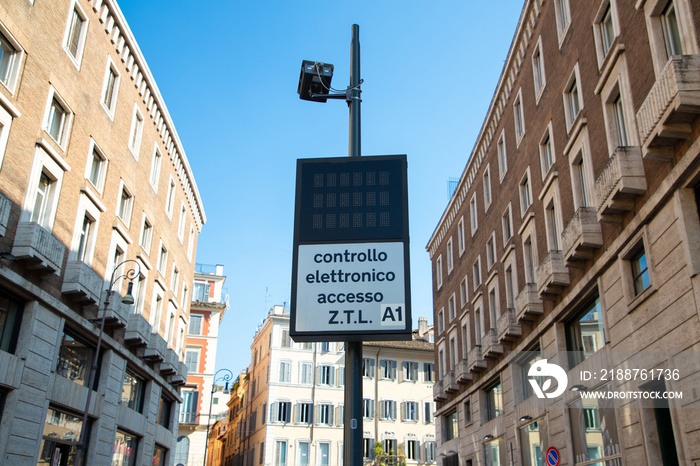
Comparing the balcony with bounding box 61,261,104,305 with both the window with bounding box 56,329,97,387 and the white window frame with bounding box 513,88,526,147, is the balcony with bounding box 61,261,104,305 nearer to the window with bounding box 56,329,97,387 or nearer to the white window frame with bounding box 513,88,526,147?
the window with bounding box 56,329,97,387

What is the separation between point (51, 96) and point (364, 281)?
50.5ft

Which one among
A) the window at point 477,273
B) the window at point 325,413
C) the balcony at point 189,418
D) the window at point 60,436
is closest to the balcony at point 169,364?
the window at point 60,436

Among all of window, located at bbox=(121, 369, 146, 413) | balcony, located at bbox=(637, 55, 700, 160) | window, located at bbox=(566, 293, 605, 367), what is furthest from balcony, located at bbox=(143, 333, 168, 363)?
balcony, located at bbox=(637, 55, 700, 160)

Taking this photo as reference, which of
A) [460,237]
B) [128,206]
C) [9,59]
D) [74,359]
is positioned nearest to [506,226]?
[460,237]

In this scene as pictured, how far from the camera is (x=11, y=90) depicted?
720 inches

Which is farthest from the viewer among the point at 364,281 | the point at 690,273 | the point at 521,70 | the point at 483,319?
the point at 483,319

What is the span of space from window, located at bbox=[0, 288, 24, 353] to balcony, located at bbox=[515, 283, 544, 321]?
17.5 m

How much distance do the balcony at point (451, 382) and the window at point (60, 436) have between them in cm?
2121

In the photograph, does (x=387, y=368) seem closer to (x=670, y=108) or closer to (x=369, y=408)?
(x=369, y=408)

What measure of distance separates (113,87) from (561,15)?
59.2 ft

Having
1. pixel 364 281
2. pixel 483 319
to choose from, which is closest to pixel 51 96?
pixel 364 281

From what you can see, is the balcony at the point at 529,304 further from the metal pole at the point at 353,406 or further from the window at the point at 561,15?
the metal pole at the point at 353,406

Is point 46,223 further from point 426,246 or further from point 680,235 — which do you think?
point 426,246

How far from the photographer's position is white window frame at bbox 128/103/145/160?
95.1ft
